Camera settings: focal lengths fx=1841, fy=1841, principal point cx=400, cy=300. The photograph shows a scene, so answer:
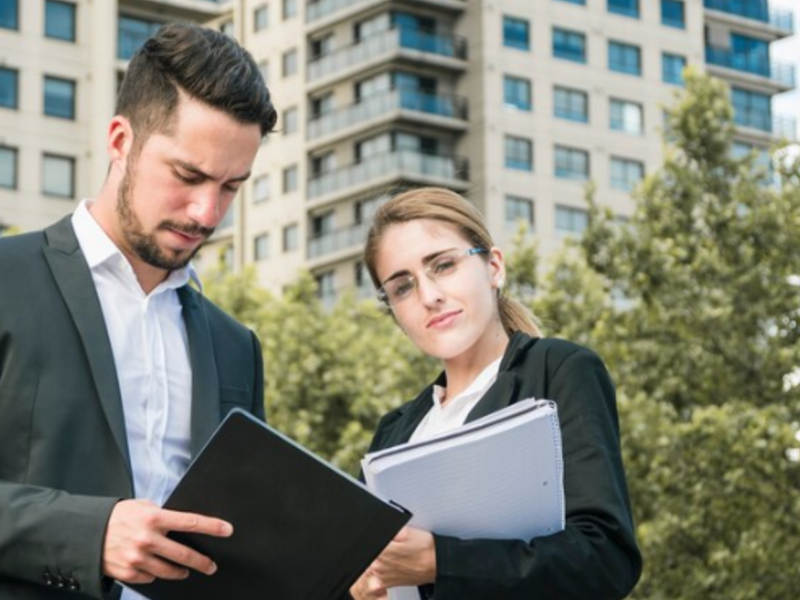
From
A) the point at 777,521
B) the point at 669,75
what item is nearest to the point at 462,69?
the point at 669,75

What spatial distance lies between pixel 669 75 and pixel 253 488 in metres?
69.2

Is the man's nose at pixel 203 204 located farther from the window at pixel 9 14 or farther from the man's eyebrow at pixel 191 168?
the window at pixel 9 14

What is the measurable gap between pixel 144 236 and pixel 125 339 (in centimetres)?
29

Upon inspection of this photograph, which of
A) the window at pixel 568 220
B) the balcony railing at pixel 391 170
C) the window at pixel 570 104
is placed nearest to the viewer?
the balcony railing at pixel 391 170

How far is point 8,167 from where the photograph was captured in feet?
175

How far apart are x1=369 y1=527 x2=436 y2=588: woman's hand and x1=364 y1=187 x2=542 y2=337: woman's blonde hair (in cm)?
93

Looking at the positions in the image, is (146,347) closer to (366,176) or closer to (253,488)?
(253,488)

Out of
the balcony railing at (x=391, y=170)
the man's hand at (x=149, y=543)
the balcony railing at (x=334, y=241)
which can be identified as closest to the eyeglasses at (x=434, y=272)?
the man's hand at (x=149, y=543)

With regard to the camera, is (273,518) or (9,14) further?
(9,14)

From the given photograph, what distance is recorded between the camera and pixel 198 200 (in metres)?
4.73

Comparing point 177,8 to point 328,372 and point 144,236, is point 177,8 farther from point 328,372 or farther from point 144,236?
point 144,236

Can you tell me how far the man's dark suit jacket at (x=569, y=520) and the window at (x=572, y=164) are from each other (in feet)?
206

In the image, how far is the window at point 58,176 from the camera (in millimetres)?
53469

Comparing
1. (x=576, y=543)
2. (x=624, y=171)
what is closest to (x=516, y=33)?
(x=624, y=171)
